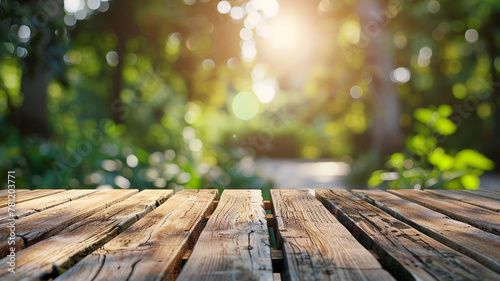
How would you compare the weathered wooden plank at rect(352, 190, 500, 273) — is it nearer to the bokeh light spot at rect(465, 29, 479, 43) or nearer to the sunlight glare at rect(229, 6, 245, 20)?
the sunlight glare at rect(229, 6, 245, 20)

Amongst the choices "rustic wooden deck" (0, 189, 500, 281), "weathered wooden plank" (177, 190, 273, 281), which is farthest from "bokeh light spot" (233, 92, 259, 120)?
"weathered wooden plank" (177, 190, 273, 281)

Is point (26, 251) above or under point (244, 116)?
under

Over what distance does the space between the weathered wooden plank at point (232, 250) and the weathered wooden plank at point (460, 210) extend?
2.76ft

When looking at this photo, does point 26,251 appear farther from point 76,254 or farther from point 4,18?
point 4,18

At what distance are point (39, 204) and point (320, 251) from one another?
1493mm

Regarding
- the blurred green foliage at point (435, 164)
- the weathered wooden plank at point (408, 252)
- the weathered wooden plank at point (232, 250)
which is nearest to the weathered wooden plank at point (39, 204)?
the weathered wooden plank at point (232, 250)

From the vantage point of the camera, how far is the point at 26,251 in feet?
3.69

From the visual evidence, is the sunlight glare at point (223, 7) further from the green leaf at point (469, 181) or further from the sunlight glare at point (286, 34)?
the green leaf at point (469, 181)

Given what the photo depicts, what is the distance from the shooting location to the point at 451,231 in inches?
52.8

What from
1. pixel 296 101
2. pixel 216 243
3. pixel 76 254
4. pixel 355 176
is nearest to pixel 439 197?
pixel 216 243

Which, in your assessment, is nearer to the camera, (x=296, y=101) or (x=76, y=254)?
(x=76, y=254)

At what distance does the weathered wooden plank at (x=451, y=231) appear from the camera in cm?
110

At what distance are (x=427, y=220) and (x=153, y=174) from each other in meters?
3.21

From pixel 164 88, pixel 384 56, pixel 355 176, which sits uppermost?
pixel 384 56
